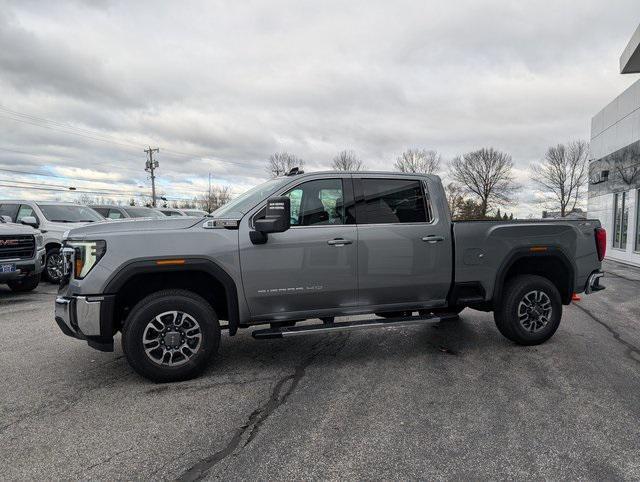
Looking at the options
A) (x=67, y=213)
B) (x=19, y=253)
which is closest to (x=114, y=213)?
(x=67, y=213)

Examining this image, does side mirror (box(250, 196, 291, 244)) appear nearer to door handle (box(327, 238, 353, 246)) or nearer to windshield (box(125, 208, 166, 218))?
door handle (box(327, 238, 353, 246))

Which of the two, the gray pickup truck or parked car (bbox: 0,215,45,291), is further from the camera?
parked car (bbox: 0,215,45,291)

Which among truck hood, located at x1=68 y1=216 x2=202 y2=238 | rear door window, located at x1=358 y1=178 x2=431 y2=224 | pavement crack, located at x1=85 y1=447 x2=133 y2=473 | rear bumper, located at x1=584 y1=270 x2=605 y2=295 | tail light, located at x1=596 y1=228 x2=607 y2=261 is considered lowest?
pavement crack, located at x1=85 y1=447 x2=133 y2=473

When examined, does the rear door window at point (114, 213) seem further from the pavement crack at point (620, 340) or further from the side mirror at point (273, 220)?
the pavement crack at point (620, 340)

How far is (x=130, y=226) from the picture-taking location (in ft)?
13.8

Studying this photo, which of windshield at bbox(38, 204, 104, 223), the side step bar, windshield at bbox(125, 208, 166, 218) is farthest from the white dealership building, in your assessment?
windshield at bbox(38, 204, 104, 223)

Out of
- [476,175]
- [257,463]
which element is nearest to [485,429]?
[257,463]

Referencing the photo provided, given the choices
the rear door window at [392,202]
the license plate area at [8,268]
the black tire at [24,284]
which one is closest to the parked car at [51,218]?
the black tire at [24,284]

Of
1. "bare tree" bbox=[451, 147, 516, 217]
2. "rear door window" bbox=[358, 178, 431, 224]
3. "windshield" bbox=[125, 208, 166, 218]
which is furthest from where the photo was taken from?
"bare tree" bbox=[451, 147, 516, 217]

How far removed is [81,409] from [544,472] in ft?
11.1

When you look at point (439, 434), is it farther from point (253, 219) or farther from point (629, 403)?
point (253, 219)

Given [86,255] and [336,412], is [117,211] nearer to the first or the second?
[86,255]

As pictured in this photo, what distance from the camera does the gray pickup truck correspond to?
4.03 meters

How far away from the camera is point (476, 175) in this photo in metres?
66.6
